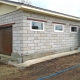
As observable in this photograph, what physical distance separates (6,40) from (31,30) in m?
2.54

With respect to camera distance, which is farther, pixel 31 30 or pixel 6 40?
pixel 6 40

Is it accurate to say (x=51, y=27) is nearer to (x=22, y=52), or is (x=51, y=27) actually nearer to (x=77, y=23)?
(x=22, y=52)

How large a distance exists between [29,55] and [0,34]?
3785 mm

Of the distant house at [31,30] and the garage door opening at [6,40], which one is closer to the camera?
the distant house at [31,30]

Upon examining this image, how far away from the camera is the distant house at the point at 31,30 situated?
8.41 meters

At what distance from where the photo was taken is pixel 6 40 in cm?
1015

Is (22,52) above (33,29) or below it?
below

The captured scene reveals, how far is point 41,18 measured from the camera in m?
9.39

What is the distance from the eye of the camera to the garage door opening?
973cm

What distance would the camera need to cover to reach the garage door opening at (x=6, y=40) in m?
9.73

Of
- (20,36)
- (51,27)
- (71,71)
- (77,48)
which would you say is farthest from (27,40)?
(77,48)

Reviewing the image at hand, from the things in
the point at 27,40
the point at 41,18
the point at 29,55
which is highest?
the point at 41,18

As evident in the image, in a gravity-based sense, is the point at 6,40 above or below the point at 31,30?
below

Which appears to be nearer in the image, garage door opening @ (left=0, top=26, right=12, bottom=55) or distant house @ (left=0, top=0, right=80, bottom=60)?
distant house @ (left=0, top=0, right=80, bottom=60)
